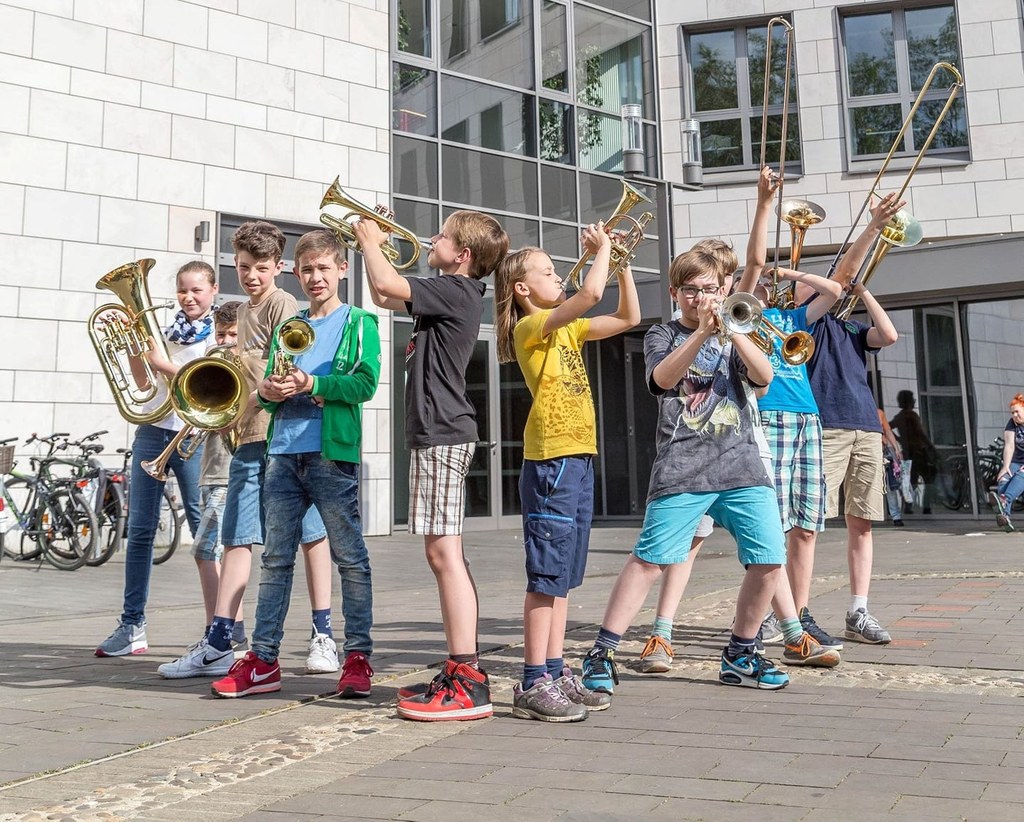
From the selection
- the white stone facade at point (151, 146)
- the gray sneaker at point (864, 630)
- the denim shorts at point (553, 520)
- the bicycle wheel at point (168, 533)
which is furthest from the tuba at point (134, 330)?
the white stone facade at point (151, 146)

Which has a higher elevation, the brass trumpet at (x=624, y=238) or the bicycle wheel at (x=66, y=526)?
the brass trumpet at (x=624, y=238)

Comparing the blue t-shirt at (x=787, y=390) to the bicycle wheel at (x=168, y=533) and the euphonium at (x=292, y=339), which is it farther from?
the bicycle wheel at (x=168, y=533)

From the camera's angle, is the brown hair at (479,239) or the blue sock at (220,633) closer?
the brown hair at (479,239)

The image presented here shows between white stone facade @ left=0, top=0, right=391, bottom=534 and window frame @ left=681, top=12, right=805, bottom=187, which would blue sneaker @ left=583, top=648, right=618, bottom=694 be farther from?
window frame @ left=681, top=12, right=805, bottom=187

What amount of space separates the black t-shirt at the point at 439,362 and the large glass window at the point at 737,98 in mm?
14972

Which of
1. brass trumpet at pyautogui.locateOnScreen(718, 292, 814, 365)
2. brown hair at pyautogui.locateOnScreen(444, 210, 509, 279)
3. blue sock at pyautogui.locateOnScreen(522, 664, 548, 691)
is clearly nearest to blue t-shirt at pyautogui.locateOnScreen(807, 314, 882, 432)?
brass trumpet at pyautogui.locateOnScreen(718, 292, 814, 365)

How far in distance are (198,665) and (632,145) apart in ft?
24.3

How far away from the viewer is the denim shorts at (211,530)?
503cm

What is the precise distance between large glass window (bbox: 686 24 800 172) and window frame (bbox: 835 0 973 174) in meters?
0.79

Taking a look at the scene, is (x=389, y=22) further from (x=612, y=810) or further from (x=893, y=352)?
(x=612, y=810)

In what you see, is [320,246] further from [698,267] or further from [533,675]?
[533,675]

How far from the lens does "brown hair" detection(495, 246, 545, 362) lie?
4.08 metres


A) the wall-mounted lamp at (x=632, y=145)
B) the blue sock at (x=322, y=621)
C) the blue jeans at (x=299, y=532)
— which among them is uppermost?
the wall-mounted lamp at (x=632, y=145)

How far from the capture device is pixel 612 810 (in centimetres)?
271
